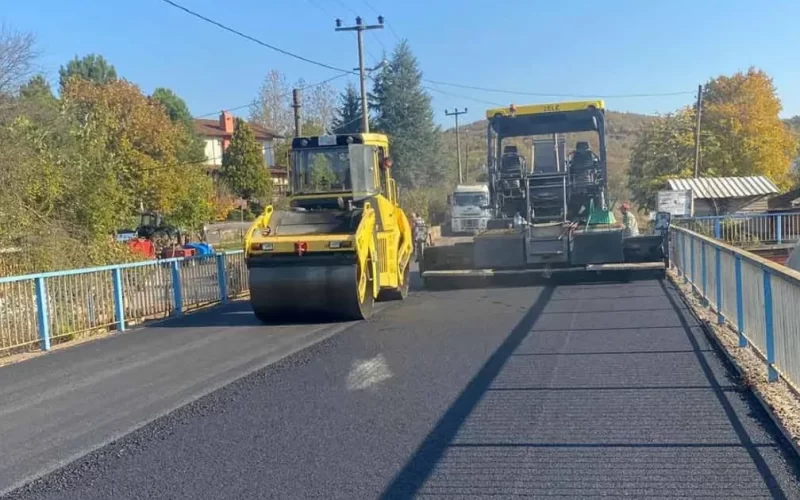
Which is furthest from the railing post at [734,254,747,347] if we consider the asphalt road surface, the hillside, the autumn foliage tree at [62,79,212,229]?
the hillside

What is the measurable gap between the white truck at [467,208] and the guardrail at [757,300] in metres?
27.4

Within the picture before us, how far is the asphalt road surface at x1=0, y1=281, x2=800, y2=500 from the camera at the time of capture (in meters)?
5.30

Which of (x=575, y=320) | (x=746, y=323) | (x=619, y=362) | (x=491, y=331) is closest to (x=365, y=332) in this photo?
(x=491, y=331)

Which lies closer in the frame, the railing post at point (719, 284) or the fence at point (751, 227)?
the railing post at point (719, 284)

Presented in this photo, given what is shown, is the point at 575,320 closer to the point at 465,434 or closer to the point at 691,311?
the point at 691,311

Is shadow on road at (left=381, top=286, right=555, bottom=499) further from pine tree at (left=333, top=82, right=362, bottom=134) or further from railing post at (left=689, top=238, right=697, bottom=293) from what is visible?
pine tree at (left=333, top=82, right=362, bottom=134)

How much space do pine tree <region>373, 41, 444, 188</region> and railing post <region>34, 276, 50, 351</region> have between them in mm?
49054

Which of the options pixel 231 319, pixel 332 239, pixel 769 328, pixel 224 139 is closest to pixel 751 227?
pixel 332 239

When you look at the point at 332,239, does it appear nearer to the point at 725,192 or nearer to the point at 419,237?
the point at 419,237

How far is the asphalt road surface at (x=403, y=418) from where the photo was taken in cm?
530

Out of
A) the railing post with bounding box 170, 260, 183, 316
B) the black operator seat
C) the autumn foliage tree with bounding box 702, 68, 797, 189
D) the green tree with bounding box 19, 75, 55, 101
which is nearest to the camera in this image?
the railing post with bounding box 170, 260, 183, 316

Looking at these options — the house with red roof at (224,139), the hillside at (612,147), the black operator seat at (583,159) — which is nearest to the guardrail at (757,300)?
the black operator seat at (583,159)

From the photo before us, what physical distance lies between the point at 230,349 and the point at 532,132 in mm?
9281

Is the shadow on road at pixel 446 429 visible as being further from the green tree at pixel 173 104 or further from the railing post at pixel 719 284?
the green tree at pixel 173 104
